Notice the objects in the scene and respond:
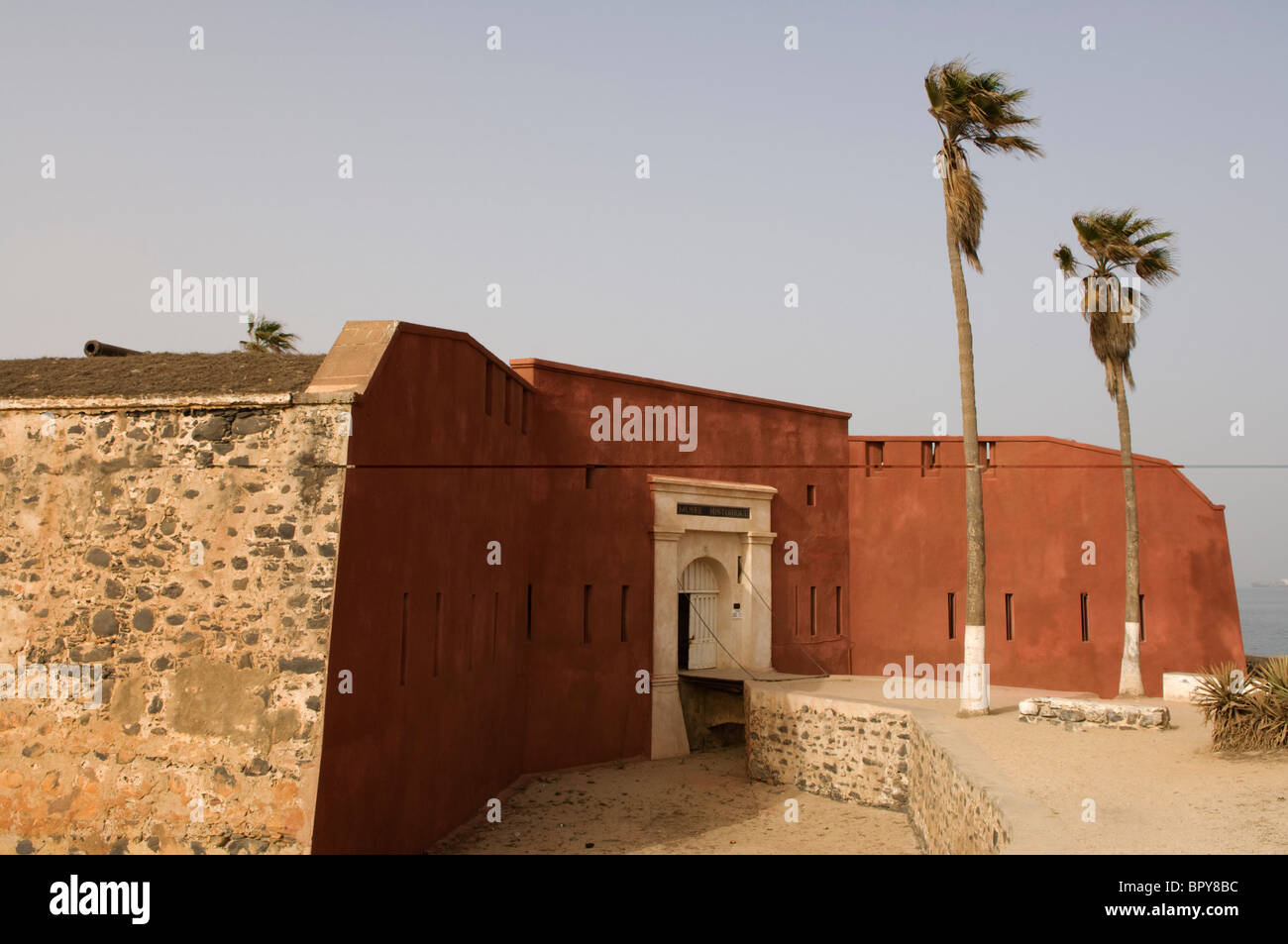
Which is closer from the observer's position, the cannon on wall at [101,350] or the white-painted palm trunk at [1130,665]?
the cannon on wall at [101,350]

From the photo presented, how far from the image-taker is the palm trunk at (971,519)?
1508 cm

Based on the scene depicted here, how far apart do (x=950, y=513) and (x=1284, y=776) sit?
12275mm

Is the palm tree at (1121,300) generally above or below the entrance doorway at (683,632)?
above

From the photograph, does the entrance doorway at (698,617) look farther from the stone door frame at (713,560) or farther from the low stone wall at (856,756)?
the low stone wall at (856,756)

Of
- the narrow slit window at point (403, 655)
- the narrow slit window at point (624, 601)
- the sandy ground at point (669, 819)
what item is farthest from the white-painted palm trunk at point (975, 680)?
the narrow slit window at point (403, 655)

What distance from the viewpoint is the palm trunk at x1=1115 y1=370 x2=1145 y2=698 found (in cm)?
1825

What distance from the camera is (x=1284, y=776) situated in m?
9.62

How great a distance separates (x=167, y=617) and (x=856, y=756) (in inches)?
413

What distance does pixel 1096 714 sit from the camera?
1359 cm

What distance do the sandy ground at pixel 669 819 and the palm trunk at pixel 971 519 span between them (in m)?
2.30

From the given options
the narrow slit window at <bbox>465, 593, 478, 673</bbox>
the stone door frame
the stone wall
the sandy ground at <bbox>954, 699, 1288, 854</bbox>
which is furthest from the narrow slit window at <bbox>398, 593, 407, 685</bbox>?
the stone door frame

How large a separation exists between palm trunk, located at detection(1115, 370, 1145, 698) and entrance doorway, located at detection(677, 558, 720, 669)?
7938mm
